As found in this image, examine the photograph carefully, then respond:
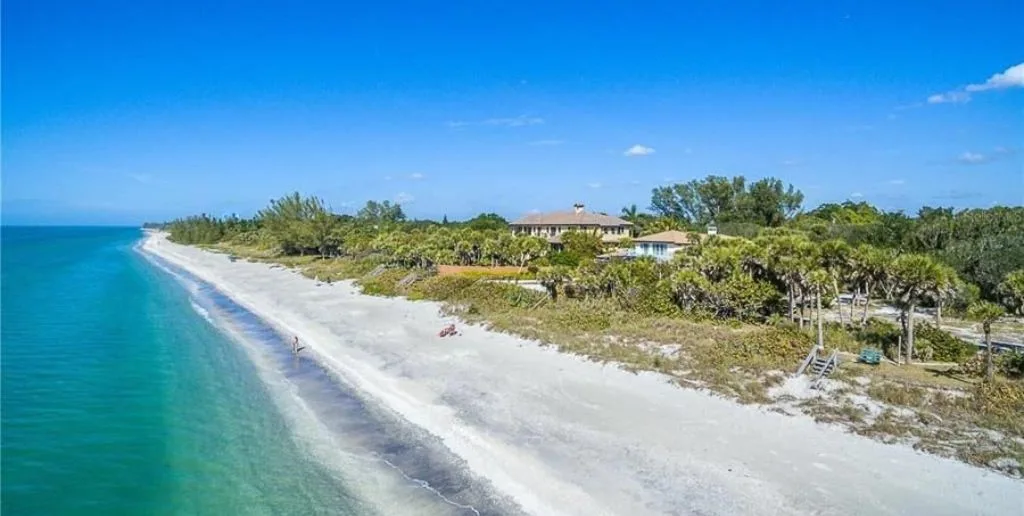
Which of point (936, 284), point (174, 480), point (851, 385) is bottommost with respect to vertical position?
point (174, 480)

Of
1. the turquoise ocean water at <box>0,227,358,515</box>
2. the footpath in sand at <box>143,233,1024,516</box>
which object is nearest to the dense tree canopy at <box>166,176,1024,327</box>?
the footpath in sand at <box>143,233,1024,516</box>

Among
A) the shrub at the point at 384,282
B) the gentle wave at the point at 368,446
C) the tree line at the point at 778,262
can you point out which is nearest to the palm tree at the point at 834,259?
the tree line at the point at 778,262

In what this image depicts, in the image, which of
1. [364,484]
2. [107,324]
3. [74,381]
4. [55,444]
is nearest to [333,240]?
[107,324]

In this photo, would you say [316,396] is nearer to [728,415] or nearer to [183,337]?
[728,415]

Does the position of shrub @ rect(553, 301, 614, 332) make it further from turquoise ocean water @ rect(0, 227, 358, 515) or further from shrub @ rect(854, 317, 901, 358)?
turquoise ocean water @ rect(0, 227, 358, 515)

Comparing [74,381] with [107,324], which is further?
[107,324]

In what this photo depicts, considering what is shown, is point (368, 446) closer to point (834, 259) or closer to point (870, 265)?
point (870, 265)

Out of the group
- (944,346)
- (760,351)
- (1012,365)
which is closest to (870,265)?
(944,346)
